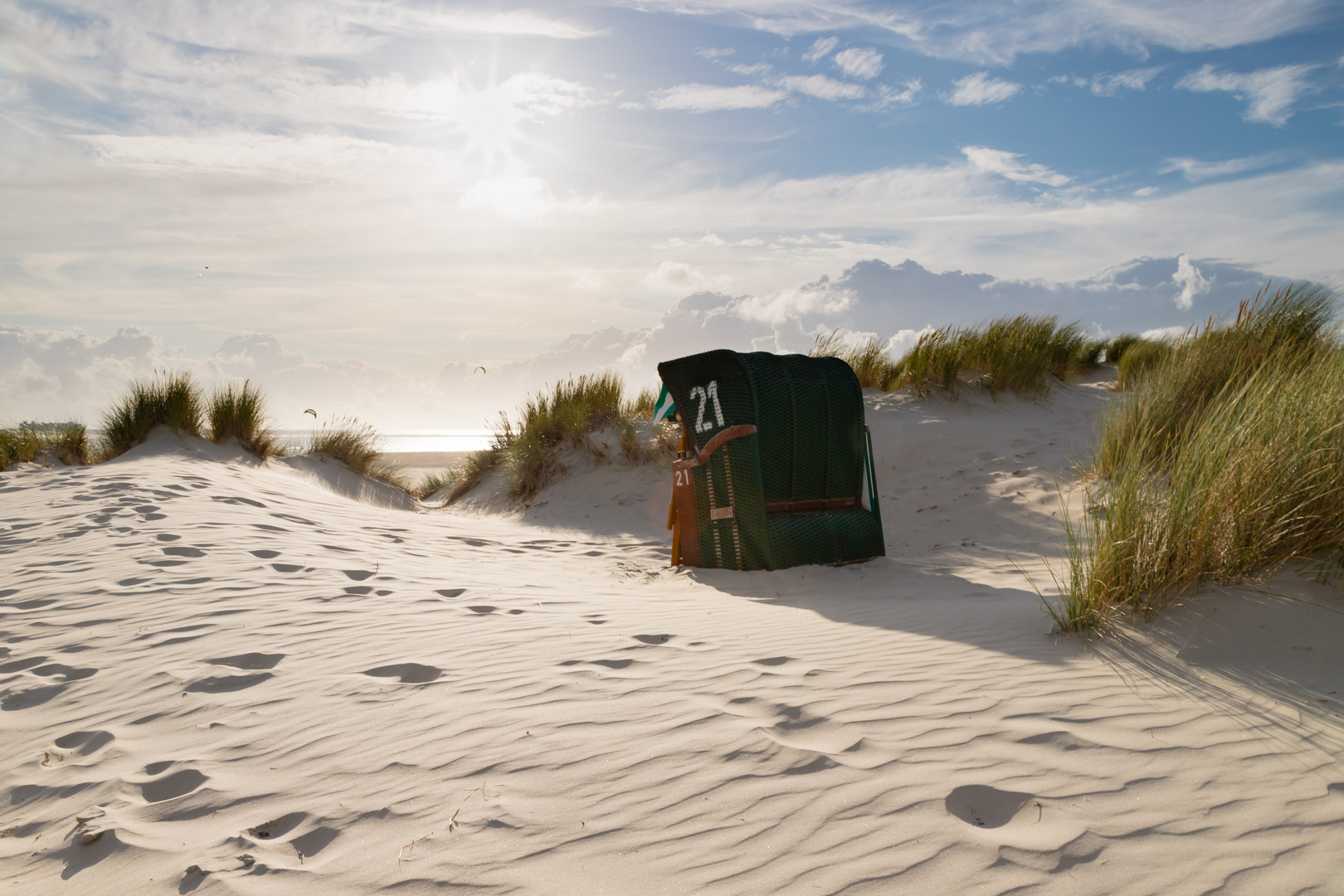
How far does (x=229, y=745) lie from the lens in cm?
254

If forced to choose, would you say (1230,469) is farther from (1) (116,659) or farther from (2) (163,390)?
(2) (163,390)

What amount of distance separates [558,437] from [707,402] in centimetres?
565

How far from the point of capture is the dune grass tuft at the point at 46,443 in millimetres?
9938

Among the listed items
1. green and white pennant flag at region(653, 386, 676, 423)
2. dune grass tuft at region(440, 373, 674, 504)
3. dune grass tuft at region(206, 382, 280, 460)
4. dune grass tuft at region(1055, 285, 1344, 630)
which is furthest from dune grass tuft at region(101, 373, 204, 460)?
dune grass tuft at region(1055, 285, 1344, 630)

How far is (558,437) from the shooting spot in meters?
11.3

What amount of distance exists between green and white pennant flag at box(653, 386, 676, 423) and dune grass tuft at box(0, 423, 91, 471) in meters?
8.86

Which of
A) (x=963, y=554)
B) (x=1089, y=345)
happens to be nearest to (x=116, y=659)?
(x=963, y=554)

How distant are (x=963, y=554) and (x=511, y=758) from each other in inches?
214

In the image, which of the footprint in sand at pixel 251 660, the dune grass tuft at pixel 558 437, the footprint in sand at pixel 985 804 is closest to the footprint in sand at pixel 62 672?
the footprint in sand at pixel 251 660

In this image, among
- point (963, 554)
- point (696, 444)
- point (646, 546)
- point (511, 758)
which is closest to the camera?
point (511, 758)

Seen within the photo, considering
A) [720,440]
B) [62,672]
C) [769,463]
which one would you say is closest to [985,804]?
[62,672]

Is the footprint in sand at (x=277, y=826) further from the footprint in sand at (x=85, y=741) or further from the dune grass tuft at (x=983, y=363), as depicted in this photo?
the dune grass tuft at (x=983, y=363)

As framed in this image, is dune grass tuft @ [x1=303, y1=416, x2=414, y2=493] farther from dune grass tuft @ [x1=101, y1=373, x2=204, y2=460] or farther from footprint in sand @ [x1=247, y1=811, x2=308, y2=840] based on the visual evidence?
footprint in sand @ [x1=247, y1=811, x2=308, y2=840]

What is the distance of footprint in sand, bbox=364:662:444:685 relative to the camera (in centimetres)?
308
